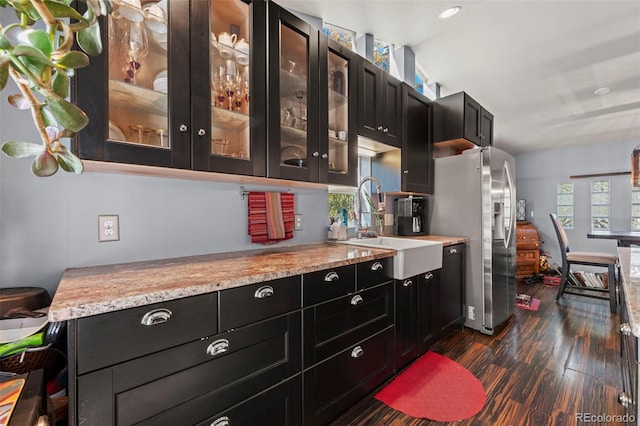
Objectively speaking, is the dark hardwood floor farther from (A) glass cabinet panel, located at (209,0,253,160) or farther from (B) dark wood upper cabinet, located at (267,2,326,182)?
(A) glass cabinet panel, located at (209,0,253,160)

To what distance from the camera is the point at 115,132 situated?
1.08 meters

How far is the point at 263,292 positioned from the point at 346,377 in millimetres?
776

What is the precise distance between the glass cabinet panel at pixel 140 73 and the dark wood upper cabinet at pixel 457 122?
2.58m

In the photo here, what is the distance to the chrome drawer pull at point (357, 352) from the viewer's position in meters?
1.48

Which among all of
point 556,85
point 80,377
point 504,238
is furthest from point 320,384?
point 556,85

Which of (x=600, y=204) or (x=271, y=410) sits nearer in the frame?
(x=271, y=410)

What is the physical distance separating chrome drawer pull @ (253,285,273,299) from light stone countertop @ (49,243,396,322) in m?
0.04

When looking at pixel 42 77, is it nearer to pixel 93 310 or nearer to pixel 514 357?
pixel 93 310

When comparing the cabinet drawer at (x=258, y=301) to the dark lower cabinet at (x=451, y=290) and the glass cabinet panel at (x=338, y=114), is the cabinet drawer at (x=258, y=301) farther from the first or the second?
the dark lower cabinet at (x=451, y=290)

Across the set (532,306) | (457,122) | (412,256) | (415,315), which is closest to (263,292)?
(412,256)

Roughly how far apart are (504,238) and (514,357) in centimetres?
109

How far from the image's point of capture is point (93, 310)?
0.75m

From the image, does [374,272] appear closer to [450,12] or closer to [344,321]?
[344,321]

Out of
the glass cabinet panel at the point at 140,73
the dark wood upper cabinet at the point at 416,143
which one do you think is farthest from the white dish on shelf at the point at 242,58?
the dark wood upper cabinet at the point at 416,143
